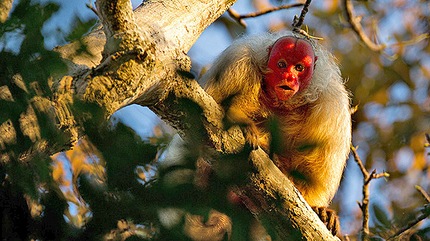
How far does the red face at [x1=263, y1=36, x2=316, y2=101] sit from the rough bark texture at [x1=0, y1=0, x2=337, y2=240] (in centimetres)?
111

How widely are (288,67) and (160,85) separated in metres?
1.95

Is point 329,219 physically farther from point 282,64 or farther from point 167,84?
point 167,84

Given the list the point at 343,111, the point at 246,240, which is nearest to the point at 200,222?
the point at 246,240

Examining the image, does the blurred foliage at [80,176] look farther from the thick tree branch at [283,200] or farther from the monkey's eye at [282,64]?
the monkey's eye at [282,64]

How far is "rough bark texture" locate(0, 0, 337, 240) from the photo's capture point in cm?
198

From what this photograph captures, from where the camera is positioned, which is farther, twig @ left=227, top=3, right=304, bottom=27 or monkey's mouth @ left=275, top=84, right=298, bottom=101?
twig @ left=227, top=3, right=304, bottom=27

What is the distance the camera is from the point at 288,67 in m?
4.69

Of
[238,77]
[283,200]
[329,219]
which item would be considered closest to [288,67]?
[238,77]

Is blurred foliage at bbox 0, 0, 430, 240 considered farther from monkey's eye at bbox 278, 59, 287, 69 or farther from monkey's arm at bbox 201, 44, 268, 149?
monkey's eye at bbox 278, 59, 287, 69

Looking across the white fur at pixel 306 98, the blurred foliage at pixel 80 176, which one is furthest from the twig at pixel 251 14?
the blurred foliage at pixel 80 176

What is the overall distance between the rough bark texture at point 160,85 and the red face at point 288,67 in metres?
1.11

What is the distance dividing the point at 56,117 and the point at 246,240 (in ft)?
1.89

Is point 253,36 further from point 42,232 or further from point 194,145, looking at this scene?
point 42,232

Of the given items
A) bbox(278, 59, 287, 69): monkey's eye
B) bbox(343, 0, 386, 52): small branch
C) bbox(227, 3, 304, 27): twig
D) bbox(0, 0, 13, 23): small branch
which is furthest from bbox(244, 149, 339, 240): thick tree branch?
bbox(343, 0, 386, 52): small branch
